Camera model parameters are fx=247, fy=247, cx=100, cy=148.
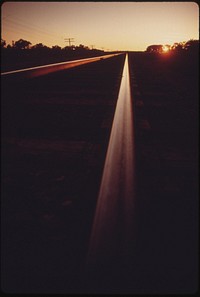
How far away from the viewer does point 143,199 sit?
5.08ft

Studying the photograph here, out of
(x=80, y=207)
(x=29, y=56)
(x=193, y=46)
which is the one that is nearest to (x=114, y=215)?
(x=80, y=207)

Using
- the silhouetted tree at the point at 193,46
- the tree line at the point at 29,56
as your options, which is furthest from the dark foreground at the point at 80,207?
the silhouetted tree at the point at 193,46

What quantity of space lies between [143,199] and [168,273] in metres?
0.51

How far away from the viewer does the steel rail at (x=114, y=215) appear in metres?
1.04

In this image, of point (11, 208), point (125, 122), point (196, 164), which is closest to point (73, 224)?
point (11, 208)

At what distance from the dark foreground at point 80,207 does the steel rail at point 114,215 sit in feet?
0.14

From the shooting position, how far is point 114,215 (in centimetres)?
125

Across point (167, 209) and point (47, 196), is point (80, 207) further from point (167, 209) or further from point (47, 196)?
point (167, 209)

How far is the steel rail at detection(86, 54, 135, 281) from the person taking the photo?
1.04m

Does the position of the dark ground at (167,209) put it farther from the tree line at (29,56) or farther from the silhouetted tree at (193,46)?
the silhouetted tree at (193,46)

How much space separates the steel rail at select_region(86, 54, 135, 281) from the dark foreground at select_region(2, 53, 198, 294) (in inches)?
1.7

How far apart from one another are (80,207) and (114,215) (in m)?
0.29

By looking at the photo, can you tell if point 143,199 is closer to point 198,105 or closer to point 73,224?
point 73,224

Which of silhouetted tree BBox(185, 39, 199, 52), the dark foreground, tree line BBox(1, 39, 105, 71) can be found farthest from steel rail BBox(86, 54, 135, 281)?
silhouetted tree BBox(185, 39, 199, 52)
